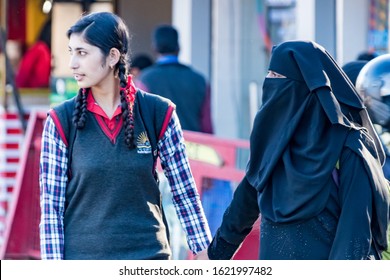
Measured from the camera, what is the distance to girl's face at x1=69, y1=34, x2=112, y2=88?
4.82 meters

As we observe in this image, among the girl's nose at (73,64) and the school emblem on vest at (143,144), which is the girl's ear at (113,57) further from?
the school emblem on vest at (143,144)

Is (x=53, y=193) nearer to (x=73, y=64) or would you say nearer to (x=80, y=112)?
(x=80, y=112)

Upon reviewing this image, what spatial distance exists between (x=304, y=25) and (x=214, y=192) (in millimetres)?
3161

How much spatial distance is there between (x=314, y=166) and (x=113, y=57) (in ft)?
3.44

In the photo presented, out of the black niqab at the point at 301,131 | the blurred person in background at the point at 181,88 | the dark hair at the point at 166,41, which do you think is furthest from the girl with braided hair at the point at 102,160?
the dark hair at the point at 166,41

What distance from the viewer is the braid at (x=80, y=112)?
4.75 m

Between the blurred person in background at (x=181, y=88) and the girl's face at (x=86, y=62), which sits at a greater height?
the girl's face at (x=86, y=62)

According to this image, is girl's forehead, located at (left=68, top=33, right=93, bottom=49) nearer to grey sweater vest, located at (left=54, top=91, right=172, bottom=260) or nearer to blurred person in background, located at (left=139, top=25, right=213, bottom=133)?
grey sweater vest, located at (left=54, top=91, right=172, bottom=260)

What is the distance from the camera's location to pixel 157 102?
4.90 metres

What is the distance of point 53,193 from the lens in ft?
15.5

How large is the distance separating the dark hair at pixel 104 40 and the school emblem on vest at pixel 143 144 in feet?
0.14

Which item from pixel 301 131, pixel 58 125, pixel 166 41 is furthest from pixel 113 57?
pixel 166 41

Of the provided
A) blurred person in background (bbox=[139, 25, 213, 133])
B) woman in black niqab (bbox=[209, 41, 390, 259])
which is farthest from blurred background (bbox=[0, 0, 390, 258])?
woman in black niqab (bbox=[209, 41, 390, 259])
